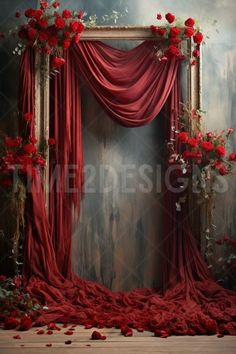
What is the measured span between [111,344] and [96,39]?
2591mm

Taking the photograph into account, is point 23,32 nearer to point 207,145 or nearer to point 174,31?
point 174,31

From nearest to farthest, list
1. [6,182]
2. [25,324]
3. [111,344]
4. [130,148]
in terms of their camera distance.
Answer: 1. [111,344]
2. [25,324]
3. [6,182]
4. [130,148]

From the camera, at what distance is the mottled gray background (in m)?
4.57

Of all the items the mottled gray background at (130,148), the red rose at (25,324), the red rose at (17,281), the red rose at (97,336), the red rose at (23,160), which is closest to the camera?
the red rose at (97,336)

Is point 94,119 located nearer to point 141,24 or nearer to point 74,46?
point 74,46

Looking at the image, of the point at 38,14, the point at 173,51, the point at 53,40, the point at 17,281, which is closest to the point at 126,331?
the point at 17,281

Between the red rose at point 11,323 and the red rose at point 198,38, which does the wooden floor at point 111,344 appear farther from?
the red rose at point 198,38

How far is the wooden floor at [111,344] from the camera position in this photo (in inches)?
120

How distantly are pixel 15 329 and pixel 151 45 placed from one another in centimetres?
260

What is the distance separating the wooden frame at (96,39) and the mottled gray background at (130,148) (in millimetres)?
165

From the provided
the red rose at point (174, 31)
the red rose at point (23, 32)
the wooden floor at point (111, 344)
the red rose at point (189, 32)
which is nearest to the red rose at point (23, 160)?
the red rose at point (23, 32)

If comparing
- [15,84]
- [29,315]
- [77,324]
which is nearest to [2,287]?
[29,315]

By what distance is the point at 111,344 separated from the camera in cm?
319

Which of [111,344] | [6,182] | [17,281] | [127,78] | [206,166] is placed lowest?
[111,344]
